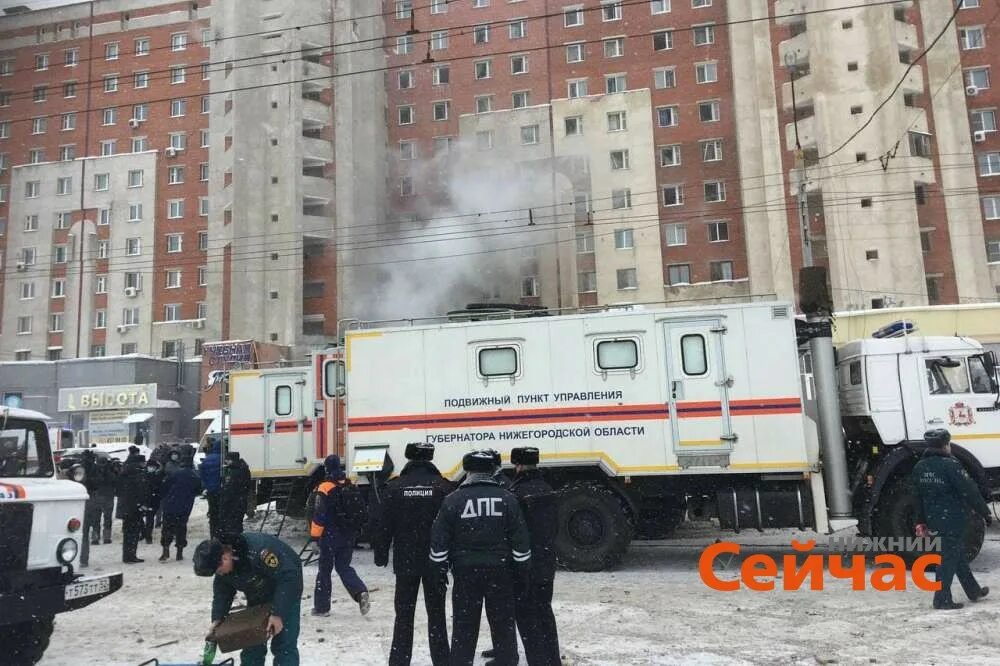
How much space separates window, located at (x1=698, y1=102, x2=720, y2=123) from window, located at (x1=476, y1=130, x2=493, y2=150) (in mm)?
12302

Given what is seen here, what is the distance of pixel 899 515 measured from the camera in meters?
9.24

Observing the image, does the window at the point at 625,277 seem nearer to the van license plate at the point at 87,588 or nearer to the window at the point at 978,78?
the window at the point at 978,78

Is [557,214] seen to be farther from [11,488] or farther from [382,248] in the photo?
[11,488]

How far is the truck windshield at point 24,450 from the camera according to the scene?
6.44 meters

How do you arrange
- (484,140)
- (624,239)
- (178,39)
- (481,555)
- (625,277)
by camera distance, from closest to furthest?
(481,555), (625,277), (624,239), (484,140), (178,39)

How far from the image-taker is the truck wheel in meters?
9.59

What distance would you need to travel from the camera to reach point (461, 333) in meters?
10.4

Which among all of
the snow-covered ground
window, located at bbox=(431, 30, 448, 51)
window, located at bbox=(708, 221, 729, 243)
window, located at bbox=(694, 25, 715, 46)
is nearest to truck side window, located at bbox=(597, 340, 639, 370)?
the snow-covered ground

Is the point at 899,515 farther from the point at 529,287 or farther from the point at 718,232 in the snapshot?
the point at 529,287

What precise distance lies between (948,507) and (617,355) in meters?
4.19

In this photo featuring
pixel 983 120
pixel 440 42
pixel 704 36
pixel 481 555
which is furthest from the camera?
pixel 440 42

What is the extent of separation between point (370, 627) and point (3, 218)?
56.4 meters

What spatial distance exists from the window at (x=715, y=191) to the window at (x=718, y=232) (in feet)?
4.50

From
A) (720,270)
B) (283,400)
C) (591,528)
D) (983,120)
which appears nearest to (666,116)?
(720,270)
